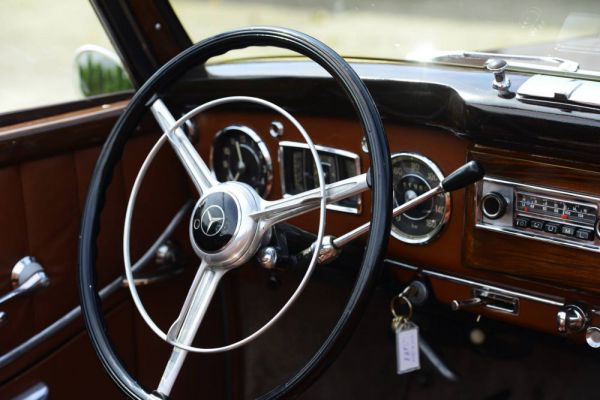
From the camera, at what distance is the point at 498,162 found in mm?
1443

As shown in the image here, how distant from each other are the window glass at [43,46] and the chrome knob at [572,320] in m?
1.27


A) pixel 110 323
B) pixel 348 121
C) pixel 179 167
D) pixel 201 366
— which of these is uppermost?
pixel 348 121

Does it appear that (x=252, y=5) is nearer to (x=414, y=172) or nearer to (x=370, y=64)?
(x=370, y=64)

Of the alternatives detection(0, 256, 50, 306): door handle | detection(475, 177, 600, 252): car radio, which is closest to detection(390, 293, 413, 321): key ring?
detection(475, 177, 600, 252): car radio

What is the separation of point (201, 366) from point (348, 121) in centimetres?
88

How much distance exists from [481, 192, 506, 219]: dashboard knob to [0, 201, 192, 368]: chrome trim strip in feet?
2.99

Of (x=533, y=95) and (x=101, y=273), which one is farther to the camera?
(x=101, y=273)

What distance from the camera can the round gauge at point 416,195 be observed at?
1.56 metres

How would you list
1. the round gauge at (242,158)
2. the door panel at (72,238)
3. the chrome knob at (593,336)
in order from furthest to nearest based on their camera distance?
the round gauge at (242,158), the door panel at (72,238), the chrome knob at (593,336)

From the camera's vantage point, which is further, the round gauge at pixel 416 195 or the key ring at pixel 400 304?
the key ring at pixel 400 304

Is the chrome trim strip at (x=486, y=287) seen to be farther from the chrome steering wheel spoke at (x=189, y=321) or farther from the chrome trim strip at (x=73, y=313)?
the chrome trim strip at (x=73, y=313)

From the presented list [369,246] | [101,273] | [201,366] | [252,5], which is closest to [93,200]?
[101,273]

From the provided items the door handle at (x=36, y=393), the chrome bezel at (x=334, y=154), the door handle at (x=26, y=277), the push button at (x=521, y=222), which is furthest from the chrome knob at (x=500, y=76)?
the door handle at (x=36, y=393)

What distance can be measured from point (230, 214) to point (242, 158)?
506 millimetres
